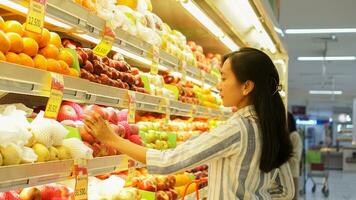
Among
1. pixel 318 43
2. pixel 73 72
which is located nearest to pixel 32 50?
pixel 73 72

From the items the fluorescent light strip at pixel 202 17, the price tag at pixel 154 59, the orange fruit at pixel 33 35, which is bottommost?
the orange fruit at pixel 33 35

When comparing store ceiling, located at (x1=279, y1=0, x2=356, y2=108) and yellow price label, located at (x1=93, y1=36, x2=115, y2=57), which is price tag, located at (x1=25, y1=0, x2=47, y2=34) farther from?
store ceiling, located at (x1=279, y1=0, x2=356, y2=108)

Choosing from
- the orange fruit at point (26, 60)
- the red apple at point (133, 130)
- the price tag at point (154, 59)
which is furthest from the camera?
the price tag at point (154, 59)

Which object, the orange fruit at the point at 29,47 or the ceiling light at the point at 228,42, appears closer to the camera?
the orange fruit at the point at 29,47

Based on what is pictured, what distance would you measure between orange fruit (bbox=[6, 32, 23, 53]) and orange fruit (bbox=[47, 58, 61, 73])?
0.46 feet

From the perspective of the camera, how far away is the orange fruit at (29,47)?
170 cm

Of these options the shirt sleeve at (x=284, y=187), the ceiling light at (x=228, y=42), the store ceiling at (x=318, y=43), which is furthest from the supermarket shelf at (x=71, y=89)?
the store ceiling at (x=318, y=43)

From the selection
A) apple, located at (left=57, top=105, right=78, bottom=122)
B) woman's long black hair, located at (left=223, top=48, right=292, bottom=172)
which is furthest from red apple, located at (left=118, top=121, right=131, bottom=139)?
woman's long black hair, located at (left=223, top=48, right=292, bottom=172)

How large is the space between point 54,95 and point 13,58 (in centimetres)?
18

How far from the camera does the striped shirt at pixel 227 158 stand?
6.52 feet

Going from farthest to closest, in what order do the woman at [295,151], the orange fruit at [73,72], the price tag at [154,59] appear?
1. the woman at [295,151]
2. the price tag at [154,59]
3. the orange fruit at [73,72]

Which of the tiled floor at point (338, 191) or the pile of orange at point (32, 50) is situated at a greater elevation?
the pile of orange at point (32, 50)

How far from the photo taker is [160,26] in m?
3.19

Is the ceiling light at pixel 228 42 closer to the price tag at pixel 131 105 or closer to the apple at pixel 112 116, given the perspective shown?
the price tag at pixel 131 105
